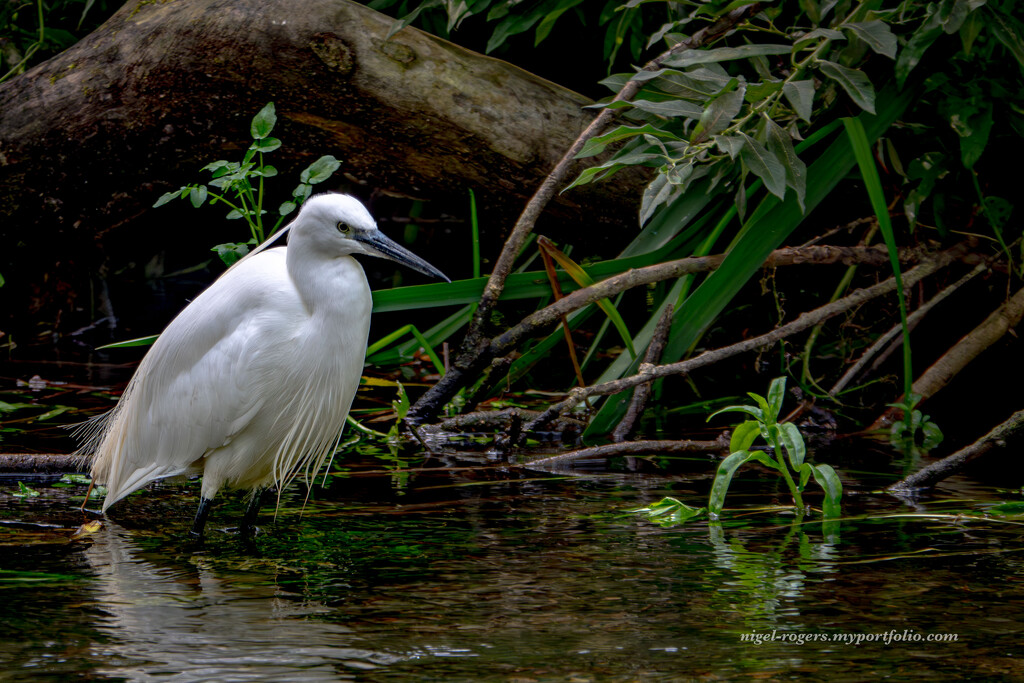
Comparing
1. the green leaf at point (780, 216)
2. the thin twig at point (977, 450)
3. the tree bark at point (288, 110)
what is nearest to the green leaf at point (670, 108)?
the green leaf at point (780, 216)

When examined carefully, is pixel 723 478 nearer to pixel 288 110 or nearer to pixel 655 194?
pixel 655 194

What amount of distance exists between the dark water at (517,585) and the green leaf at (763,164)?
2.87 ft

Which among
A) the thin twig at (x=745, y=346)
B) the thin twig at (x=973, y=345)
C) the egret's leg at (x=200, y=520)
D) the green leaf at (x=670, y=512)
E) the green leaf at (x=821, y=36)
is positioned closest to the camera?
the green leaf at (x=670, y=512)

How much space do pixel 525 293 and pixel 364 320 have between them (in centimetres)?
104

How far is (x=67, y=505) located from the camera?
10.1ft

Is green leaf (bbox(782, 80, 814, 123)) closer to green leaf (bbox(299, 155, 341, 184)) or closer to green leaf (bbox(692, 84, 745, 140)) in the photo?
green leaf (bbox(692, 84, 745, 140))

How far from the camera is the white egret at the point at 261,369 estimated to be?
2865 mm

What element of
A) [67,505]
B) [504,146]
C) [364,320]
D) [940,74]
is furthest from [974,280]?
[67,505]

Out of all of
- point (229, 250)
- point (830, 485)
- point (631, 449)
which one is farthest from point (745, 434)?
point (229, 250)

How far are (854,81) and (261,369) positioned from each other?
189cm

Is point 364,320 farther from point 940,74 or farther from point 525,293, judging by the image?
point 940,74

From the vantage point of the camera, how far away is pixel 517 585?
2.32 m

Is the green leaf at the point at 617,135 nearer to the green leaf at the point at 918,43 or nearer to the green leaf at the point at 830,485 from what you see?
the green leaf at the point at 918,43

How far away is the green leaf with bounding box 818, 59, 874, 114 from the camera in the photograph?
306 cm
